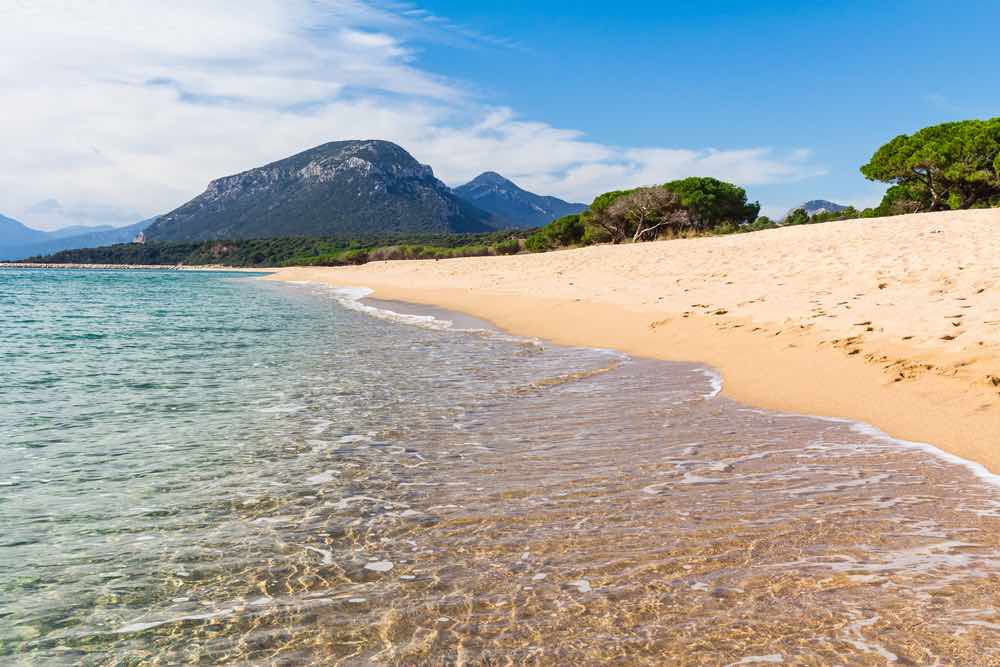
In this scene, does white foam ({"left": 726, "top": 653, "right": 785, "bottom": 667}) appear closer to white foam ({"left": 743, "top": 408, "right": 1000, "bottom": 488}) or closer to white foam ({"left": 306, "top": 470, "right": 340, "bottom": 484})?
white foam ({"left": 743, "top": 408, "right": 1000, "bottom": 488})

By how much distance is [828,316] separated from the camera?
1194cm

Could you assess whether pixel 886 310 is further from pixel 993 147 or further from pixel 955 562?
pixel 993 147

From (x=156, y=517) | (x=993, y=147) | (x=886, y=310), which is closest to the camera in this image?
(x=156, y=517)

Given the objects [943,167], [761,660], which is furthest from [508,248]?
[761,660]

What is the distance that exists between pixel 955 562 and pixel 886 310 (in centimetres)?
925

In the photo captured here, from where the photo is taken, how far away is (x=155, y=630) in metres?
3.32

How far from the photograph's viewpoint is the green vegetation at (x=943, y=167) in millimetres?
44562

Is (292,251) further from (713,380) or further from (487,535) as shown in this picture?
(487,535)

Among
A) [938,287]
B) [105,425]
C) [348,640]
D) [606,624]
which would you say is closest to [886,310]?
[938,287]

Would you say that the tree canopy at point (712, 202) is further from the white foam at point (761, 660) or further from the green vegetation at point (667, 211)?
the white foam at point (761, 660)

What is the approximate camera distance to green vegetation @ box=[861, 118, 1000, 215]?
4456 cm

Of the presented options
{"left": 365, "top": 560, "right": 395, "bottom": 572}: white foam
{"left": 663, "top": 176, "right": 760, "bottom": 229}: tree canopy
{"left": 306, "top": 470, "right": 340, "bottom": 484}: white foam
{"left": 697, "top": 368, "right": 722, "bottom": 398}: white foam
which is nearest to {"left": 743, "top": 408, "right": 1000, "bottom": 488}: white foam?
{"left": 697, "top": 368, "right": 722, "bottom": 398}: white foam

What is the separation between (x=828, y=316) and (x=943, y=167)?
44.3 meters

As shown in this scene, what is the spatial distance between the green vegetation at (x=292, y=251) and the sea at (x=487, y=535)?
8592 cm
